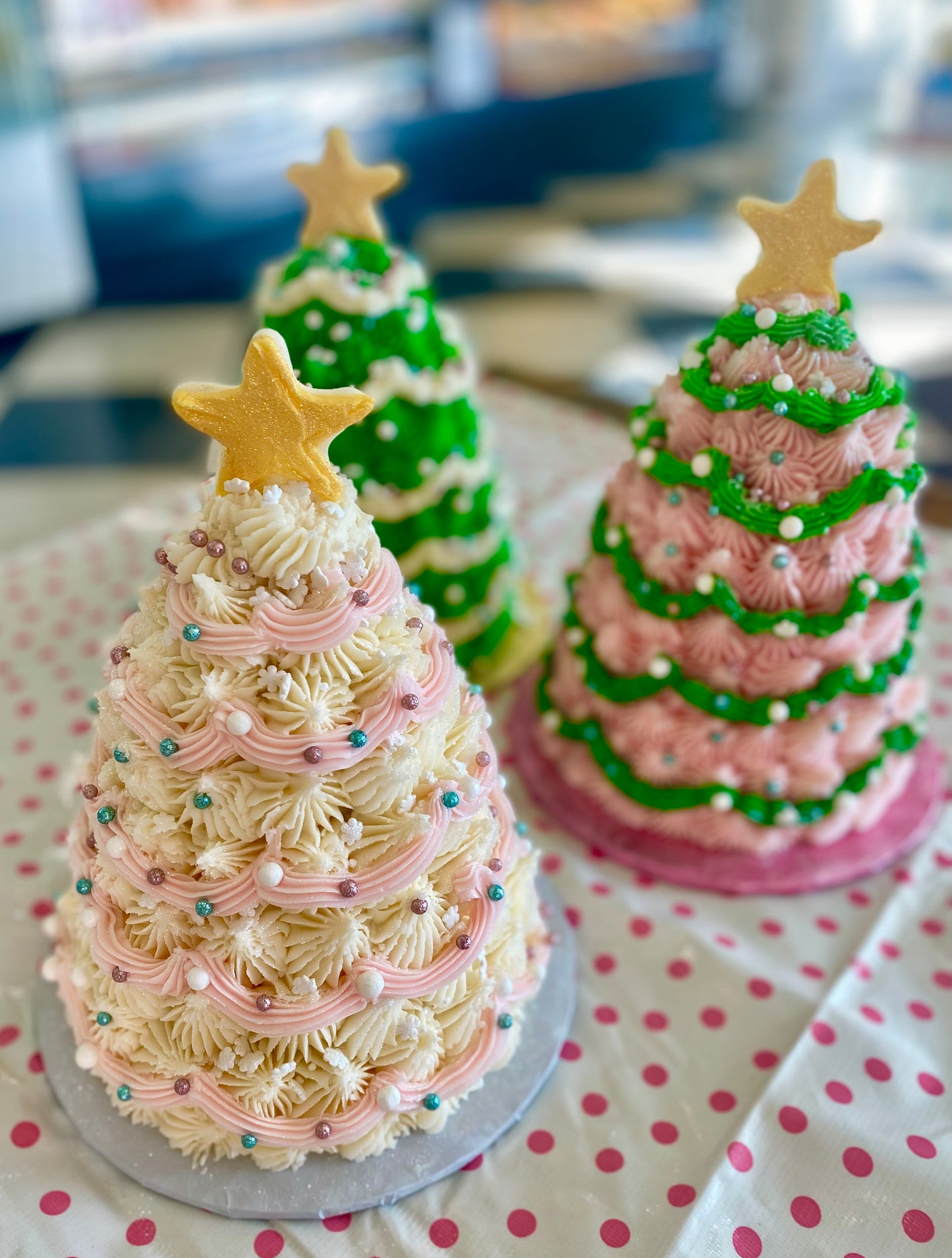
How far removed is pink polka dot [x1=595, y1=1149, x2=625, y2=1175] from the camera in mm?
1214

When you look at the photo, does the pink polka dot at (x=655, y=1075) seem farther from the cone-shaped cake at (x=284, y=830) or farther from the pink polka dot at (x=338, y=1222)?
the pink polka dot at (x=338, y=1222)

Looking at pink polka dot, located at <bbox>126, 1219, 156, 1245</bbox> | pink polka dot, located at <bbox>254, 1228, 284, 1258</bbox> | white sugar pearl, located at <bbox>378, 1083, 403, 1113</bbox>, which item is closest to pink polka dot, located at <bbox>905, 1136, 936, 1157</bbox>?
white sugar pearl, located at <bbox>378, 1083, 403, 1113</bbox>

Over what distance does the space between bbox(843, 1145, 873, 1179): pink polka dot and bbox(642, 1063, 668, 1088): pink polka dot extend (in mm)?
221

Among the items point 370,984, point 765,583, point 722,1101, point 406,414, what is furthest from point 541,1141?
point 406,414

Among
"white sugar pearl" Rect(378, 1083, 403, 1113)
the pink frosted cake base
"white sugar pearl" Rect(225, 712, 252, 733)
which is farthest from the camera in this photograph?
the pink frosted cake base

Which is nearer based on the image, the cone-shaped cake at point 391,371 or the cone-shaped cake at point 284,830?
the cone-shaped cake at point 284,830

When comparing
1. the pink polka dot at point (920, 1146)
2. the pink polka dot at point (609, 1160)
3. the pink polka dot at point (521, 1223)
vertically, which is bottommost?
the pink polka dot at point (920, 1146)

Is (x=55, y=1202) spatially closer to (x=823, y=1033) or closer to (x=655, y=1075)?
(x=655, y=1075)

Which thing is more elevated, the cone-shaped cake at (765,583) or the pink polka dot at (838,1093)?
the cone-shaped cake at (765,583)

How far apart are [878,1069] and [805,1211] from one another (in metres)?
0.22

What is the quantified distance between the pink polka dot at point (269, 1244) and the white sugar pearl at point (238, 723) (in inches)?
23.3

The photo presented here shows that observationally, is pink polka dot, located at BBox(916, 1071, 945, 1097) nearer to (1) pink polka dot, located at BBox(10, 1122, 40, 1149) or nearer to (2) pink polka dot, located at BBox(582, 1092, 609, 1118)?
(2) pink polka dot, located at BBox(582, 1092, 609, 1118)

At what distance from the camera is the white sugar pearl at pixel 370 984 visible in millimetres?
1050

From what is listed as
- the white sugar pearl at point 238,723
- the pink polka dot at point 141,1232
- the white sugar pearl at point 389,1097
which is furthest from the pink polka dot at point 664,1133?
the white sugar pearl at point 238,723
